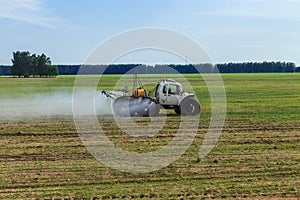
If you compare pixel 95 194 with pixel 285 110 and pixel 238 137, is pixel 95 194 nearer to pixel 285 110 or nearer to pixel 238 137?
pixel 238 137

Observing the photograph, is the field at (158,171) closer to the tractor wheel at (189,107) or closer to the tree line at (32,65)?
the tractor wheel at (189,107)

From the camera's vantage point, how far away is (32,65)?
4764 inches

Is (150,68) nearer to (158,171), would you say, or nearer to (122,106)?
(122,106)

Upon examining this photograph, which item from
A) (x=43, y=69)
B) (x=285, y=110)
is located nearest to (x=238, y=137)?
(x=285, y=110)

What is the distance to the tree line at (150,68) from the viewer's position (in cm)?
1953

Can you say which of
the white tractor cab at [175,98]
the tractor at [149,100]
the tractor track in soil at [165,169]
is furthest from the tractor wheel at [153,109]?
the tractor track in soil at [165,169]

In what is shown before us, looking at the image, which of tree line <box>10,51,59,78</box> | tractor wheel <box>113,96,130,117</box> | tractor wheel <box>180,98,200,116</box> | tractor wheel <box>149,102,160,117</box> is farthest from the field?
tree line <box>10,51,59,78</box>

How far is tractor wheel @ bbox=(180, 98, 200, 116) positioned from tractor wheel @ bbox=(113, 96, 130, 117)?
2671 millimetres

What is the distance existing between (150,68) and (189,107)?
2904 millimetres

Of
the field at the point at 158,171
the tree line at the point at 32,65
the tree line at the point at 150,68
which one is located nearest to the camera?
the field at the point at 158,171

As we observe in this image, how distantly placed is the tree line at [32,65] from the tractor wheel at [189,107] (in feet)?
326

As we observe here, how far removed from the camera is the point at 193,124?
19359 millimetres

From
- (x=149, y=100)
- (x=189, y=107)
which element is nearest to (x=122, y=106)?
(x=149, y=100)

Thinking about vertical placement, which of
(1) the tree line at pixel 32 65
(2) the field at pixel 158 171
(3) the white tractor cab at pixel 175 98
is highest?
(1) the tree line at pixel 32 65
